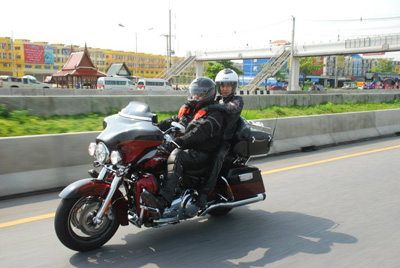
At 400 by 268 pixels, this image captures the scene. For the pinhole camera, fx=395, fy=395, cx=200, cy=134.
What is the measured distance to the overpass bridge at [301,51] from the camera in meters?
48.1

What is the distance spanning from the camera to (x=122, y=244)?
13.4 ft

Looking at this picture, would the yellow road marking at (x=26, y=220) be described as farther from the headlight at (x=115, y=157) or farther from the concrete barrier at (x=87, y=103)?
the concrete barrier at (x=87, y=103)

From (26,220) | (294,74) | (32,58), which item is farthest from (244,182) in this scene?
(32,58)

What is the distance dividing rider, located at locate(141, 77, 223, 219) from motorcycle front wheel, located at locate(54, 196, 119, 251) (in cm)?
46

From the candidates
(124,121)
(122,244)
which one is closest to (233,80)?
(124,121)

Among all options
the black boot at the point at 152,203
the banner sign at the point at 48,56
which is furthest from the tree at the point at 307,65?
the black boot at the point at 152,203

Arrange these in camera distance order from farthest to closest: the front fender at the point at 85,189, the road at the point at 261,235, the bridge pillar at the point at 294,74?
1. the bridge pillar at the point at 294,74
2. the road at the point at 261,235
3. the front fender at the point at 85,189

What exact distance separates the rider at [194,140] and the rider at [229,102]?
0.10 metres

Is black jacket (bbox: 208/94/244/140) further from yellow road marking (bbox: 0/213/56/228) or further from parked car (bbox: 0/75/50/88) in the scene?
parked car (bbox: 0/75/50/88)

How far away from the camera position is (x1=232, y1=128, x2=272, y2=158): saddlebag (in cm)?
475

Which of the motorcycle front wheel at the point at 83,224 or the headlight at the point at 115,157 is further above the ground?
the headlight at the point at 115,157

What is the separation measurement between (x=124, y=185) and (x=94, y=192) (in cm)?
39

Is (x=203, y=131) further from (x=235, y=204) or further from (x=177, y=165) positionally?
(x=235, y=204)

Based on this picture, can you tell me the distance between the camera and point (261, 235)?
4.45 meters
